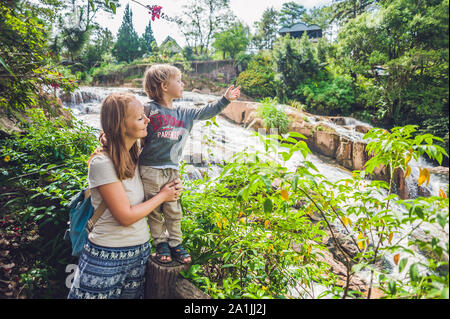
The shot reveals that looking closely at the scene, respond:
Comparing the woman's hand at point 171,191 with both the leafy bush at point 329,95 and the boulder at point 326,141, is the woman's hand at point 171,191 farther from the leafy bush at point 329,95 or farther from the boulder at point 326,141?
the leafy bush at point 329,95

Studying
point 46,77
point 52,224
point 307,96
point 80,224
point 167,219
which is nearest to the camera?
point 80,224

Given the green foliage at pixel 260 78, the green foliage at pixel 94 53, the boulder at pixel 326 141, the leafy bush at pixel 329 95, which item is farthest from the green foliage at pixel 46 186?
the green foliage at pixel 260 78

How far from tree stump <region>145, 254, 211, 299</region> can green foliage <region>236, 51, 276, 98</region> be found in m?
14.1

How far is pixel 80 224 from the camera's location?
1269 mm

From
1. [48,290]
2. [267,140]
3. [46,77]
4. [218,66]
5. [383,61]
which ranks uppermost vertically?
[218,66]

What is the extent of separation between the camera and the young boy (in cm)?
150

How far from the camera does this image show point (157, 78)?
5.22 ft

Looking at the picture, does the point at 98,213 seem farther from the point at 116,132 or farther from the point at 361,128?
the point at 361,128

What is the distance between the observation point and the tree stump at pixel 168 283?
4.04 ft

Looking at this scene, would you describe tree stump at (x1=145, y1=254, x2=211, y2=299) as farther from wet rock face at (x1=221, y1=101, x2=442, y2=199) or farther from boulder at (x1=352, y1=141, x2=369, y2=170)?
boulder at (x1=352, y1=141, x2=369, y2=170)

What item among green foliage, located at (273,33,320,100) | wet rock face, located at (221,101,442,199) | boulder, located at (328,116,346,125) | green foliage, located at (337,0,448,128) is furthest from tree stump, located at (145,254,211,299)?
green foliage, located at (273,33,320,100)

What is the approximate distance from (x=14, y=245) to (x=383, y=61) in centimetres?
486
